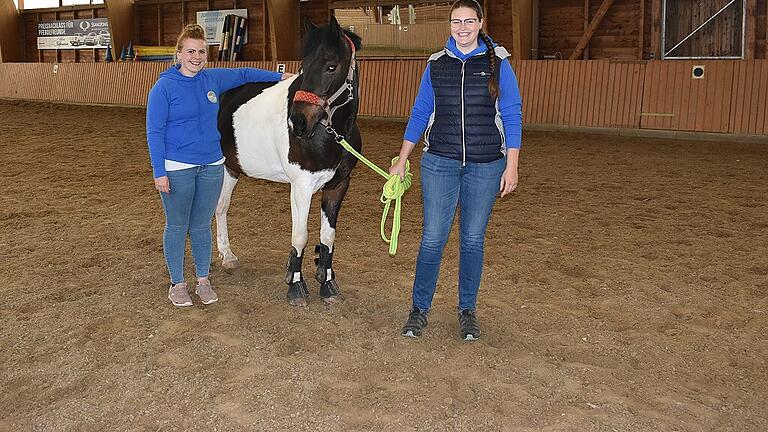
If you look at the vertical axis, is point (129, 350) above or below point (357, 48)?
below

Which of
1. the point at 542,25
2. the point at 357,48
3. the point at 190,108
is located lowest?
the point at 190,108

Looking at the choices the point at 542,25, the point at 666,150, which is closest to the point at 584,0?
the point at 542,25

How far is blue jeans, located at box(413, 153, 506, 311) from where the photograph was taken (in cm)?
331

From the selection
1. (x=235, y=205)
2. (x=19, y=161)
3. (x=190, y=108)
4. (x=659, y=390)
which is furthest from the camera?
(x=19, y=161)

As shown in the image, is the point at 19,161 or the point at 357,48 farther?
the point at 19,161

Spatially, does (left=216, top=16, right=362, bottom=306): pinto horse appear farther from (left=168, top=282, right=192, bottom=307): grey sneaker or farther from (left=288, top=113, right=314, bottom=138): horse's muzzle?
(left=168, top=282, right=192, bottom=307): grey sneaker

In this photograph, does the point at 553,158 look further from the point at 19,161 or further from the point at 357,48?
the point at 19,161

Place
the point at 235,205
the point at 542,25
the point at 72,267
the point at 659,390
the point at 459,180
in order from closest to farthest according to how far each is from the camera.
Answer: the point at 659,390 → the point at 459,180 → the point at 72,267 → the point at 235,205 → the point at 542,25

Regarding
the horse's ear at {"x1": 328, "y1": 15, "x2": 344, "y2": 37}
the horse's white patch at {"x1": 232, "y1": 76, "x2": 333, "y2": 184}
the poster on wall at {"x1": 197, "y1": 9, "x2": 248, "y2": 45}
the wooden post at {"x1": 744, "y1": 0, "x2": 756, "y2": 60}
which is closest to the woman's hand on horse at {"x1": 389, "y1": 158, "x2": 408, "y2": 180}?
the horse's white patch at {"x1": 232, "y1": 76, "x2": 333, "y2": 184}

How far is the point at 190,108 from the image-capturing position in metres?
3.80

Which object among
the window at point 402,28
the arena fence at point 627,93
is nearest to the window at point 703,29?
the arena fence at point 627,93

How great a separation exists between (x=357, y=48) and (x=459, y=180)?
108 cm

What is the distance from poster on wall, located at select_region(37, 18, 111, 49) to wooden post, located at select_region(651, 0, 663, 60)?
53.5 ft

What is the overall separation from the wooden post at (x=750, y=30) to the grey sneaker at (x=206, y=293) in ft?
39.8
